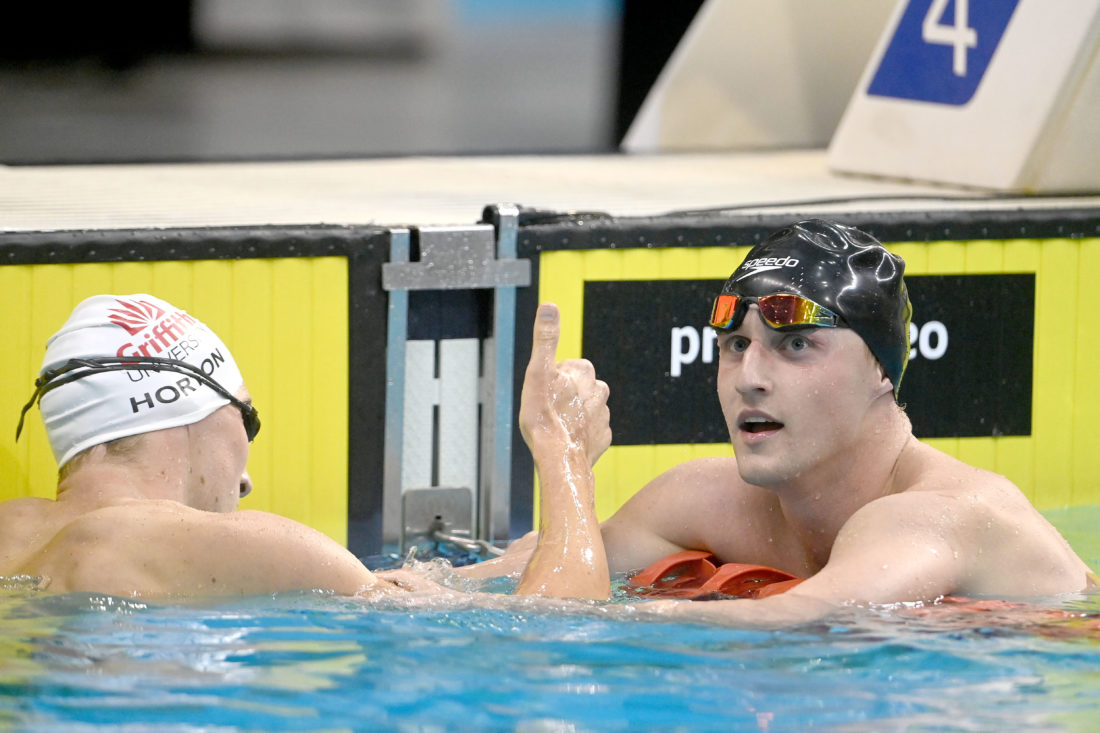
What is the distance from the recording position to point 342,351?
4223 millimetres

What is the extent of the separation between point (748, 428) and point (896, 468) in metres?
0.30

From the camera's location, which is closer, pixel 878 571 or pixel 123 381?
pixel 878 571

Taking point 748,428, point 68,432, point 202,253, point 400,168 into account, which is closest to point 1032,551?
point 748,428

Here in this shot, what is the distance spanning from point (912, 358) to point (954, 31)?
63.0 inches

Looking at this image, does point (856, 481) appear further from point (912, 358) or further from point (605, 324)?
point (912, 358)

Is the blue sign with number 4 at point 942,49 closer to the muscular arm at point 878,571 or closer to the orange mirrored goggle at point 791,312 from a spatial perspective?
the orange mirrored goggle at point 791,312

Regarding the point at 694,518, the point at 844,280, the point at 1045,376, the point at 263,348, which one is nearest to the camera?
the point at 844,280

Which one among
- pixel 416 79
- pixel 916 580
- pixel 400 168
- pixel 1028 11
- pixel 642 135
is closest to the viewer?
pixel 916 580

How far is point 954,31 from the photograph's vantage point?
562cm

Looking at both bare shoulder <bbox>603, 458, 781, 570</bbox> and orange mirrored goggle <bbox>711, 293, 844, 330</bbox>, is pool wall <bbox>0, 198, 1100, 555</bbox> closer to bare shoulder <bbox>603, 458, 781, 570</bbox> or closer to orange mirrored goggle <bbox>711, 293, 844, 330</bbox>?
bare shoulder <bbox>603, 458, 781, 570</bbox>

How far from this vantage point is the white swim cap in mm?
2961

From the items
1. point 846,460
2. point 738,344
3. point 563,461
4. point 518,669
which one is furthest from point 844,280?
point 518,669

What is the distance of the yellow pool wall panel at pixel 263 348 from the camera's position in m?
3.92

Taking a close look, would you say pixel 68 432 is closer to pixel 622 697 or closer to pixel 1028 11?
pixel 622 697
